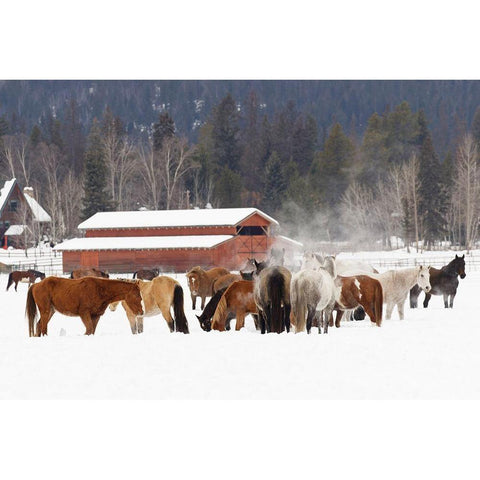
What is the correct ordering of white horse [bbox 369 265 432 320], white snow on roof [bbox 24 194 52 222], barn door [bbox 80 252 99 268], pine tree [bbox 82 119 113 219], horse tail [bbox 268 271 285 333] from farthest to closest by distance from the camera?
white snow on roof [bbox 24 194 52 222]
pine tree [bbox 82 119 113 219]
barn door [bbox 80 252 99 268]
white horse [bbox 369 265 432 320]
horse tail [bbox 268 271 285 333]

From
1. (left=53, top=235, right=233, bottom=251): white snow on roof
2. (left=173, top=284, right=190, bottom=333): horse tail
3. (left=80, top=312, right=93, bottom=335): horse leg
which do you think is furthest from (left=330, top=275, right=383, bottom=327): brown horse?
(left=53, top=235, right=233, bottom=251): white snow on roof

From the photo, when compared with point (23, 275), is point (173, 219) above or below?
above

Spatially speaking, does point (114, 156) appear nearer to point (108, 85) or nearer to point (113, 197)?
point (113, 197)

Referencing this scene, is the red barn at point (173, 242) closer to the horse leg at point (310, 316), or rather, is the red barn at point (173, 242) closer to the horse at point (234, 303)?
the horse at point (234, 303)

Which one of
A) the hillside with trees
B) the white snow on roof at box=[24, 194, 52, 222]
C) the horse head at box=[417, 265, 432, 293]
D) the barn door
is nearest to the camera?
the horse head at box=[417, 265, 432, 293]

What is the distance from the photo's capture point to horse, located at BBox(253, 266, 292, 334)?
49.4ft

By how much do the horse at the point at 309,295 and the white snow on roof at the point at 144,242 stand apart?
1285 inches

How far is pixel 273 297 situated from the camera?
A: 15070 mm

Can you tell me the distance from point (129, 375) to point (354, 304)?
21.8 ft

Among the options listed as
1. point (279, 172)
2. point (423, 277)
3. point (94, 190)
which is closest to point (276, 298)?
point (423, 277)

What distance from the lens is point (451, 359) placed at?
510 inches

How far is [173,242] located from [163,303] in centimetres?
3390

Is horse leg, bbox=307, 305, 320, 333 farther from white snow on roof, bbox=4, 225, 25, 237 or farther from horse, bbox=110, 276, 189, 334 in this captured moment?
white snow on roof, bbox=4, 225, 25, 237

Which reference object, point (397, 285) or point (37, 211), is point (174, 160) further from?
point (397, 285)
